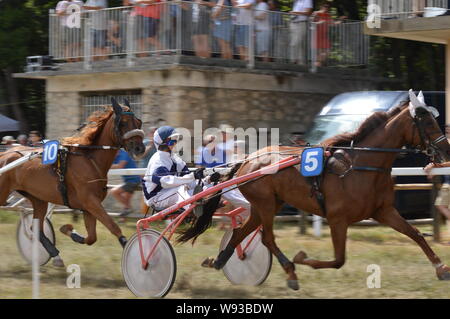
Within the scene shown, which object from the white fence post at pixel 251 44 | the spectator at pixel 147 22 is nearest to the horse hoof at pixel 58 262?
the spectator at pixel 147 22

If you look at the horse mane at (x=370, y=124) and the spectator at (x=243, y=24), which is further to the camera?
the spectator at (x=243, y=24)

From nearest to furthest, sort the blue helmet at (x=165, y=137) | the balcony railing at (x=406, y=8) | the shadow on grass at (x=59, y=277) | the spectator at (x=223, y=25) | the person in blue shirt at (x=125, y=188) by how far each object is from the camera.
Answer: the blue helmet at (x=165, y=137) < the shadow on grass at (x=59, y=277) < the person in blue shirt at (x=125, y=188) < the balcony railing at (x=406, y=8) < the spectator at (x=223, y=25)

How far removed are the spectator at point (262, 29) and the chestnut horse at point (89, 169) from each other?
7270 millimetres

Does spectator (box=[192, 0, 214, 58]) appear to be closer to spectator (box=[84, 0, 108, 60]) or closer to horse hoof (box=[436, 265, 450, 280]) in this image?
spectator (box=[84, 0, 108, 60])

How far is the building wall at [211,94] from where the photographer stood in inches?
627

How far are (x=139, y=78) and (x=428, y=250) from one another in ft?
29.2

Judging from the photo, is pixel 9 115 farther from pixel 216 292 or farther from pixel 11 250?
pixel 216 292

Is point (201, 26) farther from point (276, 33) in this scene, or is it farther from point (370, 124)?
point (370, 124)

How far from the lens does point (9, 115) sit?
22422 mm

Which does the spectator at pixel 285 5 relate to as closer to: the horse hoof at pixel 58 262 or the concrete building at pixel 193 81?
the concrete building at pixel 193 81

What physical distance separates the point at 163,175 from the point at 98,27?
28.8ft

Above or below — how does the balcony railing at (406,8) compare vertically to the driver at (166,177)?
above

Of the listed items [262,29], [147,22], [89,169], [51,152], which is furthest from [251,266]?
[262,29]
